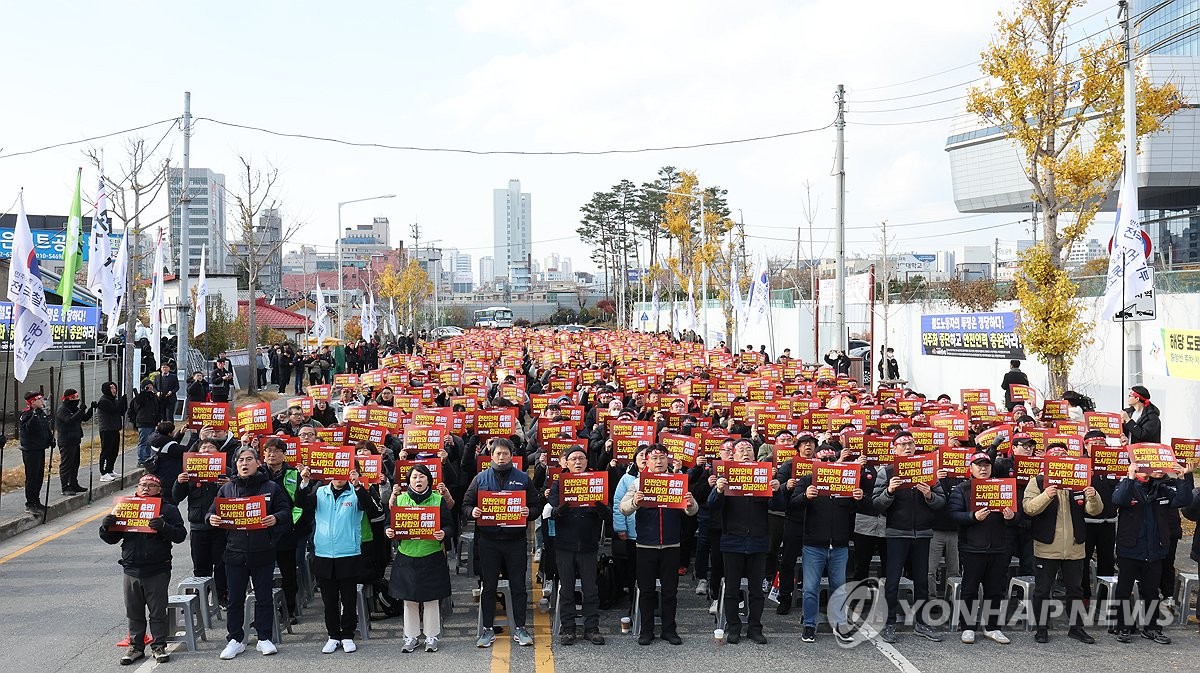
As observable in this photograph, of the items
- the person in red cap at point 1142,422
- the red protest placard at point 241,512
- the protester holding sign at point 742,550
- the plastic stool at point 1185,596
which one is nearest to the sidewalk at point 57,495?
the red protest placard at point 241,512

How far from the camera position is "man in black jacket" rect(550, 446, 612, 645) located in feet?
28.1

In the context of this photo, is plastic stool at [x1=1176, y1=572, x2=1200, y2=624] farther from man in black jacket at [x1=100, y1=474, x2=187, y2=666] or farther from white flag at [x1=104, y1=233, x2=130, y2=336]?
white flag at [x1=104, y1=233, x2=130, y2=336]

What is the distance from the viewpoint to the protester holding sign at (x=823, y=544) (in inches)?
340

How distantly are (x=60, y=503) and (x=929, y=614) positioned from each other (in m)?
11.9

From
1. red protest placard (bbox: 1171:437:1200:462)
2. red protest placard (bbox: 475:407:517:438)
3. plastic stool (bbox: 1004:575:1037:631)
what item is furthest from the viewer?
red protest placard (bbox: 475:407:517:438)

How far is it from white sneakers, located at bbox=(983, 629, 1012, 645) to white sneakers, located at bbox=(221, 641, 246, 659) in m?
6.36

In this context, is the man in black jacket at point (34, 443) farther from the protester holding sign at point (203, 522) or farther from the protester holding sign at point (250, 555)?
the protester holding sign at point (250, 555)

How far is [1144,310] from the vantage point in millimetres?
15195

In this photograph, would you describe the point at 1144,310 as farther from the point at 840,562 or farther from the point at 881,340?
the point at 881,340

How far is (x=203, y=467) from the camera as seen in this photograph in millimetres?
9078

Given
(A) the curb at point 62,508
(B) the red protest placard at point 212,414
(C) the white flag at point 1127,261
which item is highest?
(C) the white flag at point 1127,261

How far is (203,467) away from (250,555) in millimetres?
1320

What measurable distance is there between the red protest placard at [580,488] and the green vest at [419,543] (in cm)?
106

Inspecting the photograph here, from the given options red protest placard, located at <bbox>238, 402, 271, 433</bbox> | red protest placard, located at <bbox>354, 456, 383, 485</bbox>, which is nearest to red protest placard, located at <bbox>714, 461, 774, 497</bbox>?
red protest placard, located at <bbox>354, 456, 383, 485</bbox>
